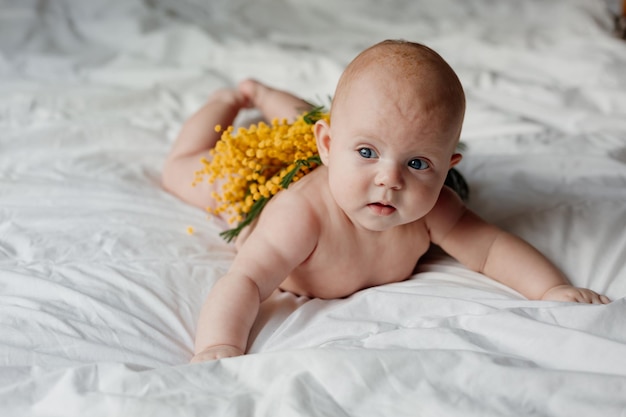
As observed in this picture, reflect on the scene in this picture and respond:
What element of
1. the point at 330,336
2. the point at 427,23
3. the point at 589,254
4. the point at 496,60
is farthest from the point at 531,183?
the point at 427,23

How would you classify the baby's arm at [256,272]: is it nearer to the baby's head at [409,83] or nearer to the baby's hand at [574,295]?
the baby's head at [409,83]

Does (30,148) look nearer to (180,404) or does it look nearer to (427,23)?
(180,404)

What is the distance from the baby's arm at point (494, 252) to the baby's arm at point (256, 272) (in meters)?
0.24

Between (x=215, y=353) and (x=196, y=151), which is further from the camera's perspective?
(x=196, y=151)

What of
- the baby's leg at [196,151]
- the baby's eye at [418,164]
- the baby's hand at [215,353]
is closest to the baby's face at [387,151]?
the baby's eye at [418,164]

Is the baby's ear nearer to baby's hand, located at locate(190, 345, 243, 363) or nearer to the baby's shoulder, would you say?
the baby's shoulder

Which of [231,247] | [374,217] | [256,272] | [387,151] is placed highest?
[387,151]

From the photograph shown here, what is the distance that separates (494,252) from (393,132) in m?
0.34

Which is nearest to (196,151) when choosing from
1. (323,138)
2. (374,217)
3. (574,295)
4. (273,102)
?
(273,102)

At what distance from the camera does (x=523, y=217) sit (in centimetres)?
147

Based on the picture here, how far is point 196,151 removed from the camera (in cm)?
169

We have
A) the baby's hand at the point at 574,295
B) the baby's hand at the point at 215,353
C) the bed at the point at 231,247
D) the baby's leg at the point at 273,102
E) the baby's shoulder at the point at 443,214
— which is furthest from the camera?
the baby's leg at the point at 273,102

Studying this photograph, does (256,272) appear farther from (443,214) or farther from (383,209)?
(443,214)

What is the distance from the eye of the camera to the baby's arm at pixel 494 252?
1.27 metres
